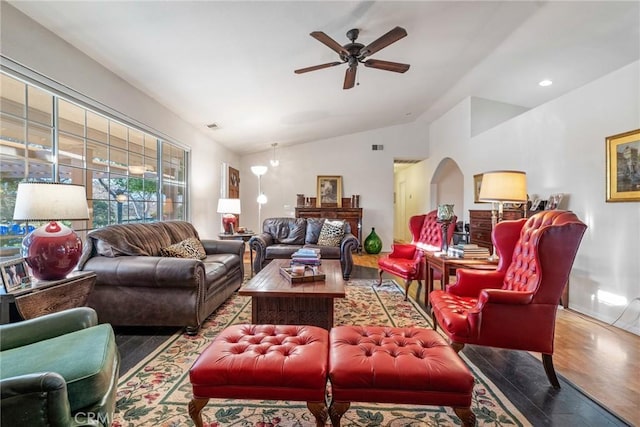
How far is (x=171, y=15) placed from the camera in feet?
7.32

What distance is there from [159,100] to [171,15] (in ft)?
5.80

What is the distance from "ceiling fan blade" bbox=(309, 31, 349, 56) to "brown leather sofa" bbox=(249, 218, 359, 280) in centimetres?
258

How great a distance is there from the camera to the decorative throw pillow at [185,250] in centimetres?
306

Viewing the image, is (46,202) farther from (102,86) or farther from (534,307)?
(534,307)

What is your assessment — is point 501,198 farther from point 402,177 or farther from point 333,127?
point 402,177

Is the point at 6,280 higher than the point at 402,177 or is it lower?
lower

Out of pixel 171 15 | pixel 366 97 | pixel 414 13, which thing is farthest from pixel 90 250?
pixel 366 97

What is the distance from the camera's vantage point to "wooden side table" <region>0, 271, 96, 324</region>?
159 centimetres

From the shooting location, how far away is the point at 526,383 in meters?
1.87

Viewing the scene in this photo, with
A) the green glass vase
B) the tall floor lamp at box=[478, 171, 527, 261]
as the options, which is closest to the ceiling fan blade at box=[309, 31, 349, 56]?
the tall floor lamp at box=[478, 171, 527, 261]

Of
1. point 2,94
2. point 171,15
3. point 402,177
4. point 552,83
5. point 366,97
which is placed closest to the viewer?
point 2,94

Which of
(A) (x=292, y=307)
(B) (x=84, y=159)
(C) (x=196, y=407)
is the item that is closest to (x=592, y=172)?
(A) (x=292, y=307)

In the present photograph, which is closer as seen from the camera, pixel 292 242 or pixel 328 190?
pixel 292 242

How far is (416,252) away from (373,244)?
336 centimetres
